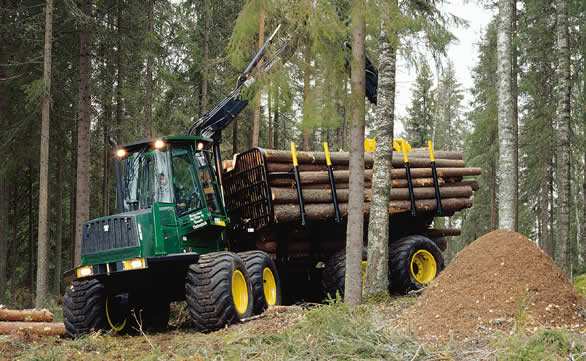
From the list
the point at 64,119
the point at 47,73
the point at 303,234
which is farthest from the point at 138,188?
the point at 64,119

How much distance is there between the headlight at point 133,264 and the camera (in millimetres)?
8836

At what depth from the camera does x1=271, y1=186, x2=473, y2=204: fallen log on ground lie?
36.0 ft

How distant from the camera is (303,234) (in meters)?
12.1

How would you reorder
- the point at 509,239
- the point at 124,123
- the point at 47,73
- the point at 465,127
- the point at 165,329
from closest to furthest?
the point at 509,239, the point at 165,329, the point at 47,73, the point at 124,123, the point at 465,127

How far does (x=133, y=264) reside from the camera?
29.1 ft

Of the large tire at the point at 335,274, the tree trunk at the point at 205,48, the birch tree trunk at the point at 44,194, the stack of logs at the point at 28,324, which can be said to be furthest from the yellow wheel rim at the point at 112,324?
the tree trunk at the point at 205,48

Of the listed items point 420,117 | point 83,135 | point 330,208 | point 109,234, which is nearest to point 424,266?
point 330,208

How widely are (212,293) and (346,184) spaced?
4.30 meters

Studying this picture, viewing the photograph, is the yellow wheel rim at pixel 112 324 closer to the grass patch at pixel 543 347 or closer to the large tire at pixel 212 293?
the large tire at pixel 212 293

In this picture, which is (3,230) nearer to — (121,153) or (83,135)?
(83,135)

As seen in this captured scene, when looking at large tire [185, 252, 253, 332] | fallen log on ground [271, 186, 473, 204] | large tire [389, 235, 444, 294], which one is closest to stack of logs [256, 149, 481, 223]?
fallen log on ground [271, 186, 473, 204]

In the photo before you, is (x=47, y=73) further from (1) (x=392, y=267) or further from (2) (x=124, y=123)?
(1) (x=392, y=267)

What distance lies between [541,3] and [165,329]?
54.9 ft

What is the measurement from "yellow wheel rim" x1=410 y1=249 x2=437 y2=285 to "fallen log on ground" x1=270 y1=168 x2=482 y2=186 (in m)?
1.65
